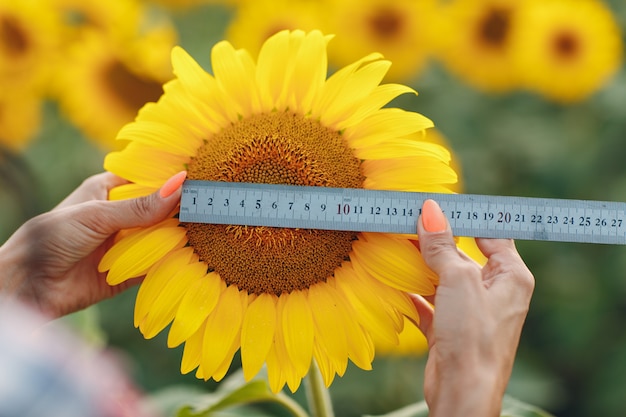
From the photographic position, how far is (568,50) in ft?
5.85

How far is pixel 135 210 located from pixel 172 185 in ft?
0.21

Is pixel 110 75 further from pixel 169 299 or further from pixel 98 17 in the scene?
pixel 169 299

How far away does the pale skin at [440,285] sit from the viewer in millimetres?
851

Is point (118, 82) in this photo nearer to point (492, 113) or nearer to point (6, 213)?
point (6, 213)

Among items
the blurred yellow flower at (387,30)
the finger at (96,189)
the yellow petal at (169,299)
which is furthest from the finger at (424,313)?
the blurred yellow flower at (387,30)

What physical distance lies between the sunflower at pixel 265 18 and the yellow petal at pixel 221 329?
0.87m

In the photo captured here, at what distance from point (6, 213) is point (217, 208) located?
2.75ft

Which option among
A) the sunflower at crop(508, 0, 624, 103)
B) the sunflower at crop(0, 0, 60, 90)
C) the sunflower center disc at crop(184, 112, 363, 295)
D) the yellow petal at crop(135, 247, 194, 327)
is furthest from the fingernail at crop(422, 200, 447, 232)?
the sunflower at crop(0, 0, 60, 90)

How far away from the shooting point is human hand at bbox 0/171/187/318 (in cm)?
97

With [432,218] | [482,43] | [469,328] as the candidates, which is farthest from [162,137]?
[482,43]

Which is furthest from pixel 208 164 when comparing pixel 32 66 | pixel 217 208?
pixel 32 66

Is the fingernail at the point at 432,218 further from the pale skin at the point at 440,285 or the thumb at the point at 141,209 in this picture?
the thumb at the point at 141,209

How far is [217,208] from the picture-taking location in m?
0.97

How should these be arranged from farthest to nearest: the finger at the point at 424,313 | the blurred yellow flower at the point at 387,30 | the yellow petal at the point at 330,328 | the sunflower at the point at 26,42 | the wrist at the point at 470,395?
1. the blurred yellow flower at the point at 387,30
2. the sunflower at the point at 26,42
3. the finger at the point at 424,313
4. the yellow petal at the point at 330,328
5. the wrist at the point at 470,395
